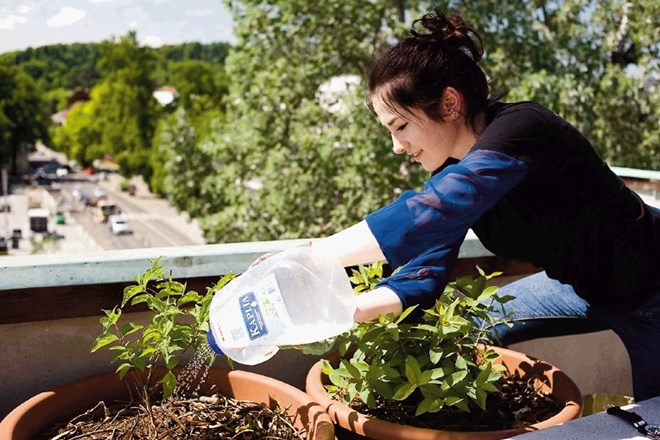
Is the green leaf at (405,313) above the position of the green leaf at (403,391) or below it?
above

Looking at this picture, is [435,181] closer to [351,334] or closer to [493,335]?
[351,334]

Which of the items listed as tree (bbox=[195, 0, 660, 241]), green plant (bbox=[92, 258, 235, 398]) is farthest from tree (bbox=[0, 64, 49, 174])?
green plant (bbox=[92, 258, 235, 398])

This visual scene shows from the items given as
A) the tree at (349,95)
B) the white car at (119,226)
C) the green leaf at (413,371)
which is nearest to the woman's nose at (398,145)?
the green leaf at (413,371)

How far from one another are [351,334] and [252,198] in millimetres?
11322

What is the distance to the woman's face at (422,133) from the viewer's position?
5.80 feet

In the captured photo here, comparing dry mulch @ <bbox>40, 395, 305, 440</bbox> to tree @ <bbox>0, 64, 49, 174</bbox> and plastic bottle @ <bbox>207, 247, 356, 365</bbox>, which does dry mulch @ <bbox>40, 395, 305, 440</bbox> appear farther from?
tree @ <bbox>0, 64, 49, 174</bbox>

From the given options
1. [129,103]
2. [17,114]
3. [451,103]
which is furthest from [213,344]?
[17,114]

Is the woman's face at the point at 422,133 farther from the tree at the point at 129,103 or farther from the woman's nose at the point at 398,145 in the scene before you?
the tree at the point at 129,103

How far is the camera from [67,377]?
6.73 ft

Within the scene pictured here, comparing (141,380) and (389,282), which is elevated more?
(389,282)

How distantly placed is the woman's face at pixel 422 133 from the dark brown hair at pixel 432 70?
0.06 ft

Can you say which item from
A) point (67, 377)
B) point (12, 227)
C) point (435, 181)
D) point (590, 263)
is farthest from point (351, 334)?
point (12, 227)

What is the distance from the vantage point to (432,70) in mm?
1727

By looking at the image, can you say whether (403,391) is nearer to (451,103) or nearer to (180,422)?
(180,422)
